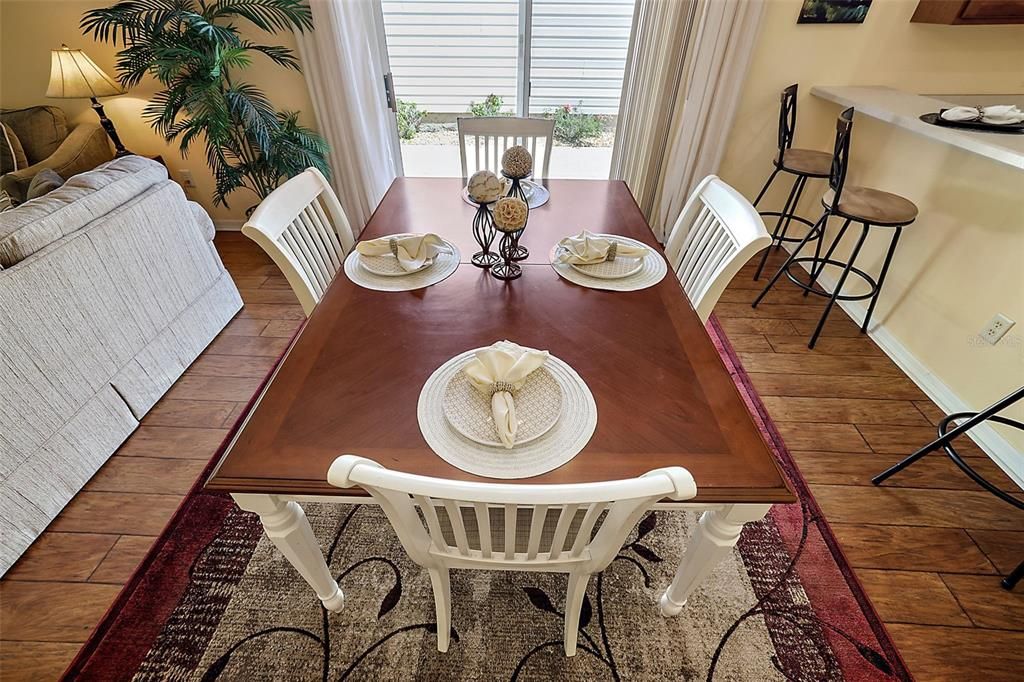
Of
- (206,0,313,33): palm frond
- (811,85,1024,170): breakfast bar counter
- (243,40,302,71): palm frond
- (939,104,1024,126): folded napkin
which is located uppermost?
(206,0,313,33): palm frond

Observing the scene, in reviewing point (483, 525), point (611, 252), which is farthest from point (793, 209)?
point (483, 525)

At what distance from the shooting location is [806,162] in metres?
2.40

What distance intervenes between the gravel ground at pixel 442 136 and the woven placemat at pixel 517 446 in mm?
2515

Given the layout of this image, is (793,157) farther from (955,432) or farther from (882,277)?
(955,432)

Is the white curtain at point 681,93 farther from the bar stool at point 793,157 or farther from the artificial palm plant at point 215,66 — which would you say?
the artificial palm plant at point 215,66

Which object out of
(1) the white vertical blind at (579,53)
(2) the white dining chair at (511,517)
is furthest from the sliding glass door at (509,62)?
(2) the white dining chair at (511,517)

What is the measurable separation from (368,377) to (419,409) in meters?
0.16

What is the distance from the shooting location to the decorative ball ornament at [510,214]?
1.16m

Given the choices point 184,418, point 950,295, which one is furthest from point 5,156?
point 950,295

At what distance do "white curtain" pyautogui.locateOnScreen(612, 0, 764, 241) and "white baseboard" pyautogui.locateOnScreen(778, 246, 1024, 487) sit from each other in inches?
42.7

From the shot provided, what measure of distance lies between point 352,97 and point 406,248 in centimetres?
173

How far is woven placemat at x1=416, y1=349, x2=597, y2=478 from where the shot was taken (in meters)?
0.81

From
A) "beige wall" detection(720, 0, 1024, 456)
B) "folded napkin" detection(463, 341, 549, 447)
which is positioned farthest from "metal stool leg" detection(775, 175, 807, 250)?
"folded napkin" detection(463, 341, 549, 447)

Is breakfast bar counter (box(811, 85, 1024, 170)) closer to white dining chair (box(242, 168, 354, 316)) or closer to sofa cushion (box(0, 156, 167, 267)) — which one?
white dining chair (box(242, 168, 354, 316))
